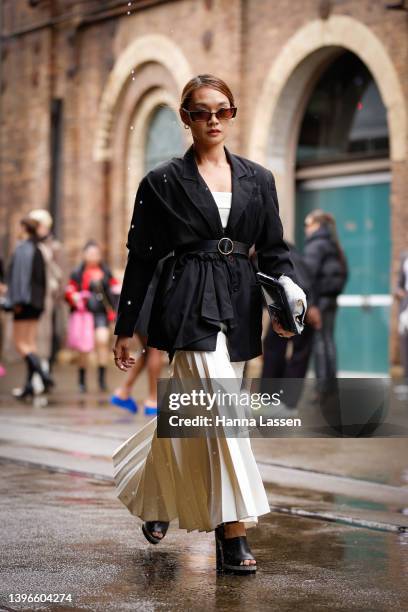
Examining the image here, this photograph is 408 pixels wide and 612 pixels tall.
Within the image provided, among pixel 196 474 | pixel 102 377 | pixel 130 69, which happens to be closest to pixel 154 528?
pixel 196 474

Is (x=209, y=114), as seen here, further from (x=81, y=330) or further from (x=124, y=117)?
(x=124, y=117)

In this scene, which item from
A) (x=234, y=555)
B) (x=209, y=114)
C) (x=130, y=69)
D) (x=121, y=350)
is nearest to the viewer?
(x=234, y=555)

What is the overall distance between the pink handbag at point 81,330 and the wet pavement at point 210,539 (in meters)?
5.50

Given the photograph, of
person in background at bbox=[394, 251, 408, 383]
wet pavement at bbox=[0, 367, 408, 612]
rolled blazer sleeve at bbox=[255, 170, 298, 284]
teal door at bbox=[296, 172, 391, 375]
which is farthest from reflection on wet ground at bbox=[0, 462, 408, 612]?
teal door at bbox=[296, 172, 391, 375]

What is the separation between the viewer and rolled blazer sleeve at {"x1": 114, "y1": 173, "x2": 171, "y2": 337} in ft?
18.1

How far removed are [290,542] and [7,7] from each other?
19.5 m

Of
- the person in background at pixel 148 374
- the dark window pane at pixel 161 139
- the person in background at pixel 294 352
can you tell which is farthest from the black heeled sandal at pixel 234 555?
the dark window pane at pixel 161 139

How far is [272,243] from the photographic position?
5609 mm

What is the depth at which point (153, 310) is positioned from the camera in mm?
5535

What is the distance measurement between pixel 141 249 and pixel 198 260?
272mm

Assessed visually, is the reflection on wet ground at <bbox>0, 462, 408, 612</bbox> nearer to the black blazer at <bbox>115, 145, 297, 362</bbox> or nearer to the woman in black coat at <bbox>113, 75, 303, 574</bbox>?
the woman in black coat at <bbox>113, 75, 303, 574</bbox>

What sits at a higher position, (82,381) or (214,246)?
(214,246)

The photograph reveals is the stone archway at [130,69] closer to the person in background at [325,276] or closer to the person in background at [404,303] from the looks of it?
the person in background at [404,303]

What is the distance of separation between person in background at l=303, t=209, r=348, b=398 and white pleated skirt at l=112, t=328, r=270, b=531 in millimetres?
7204
